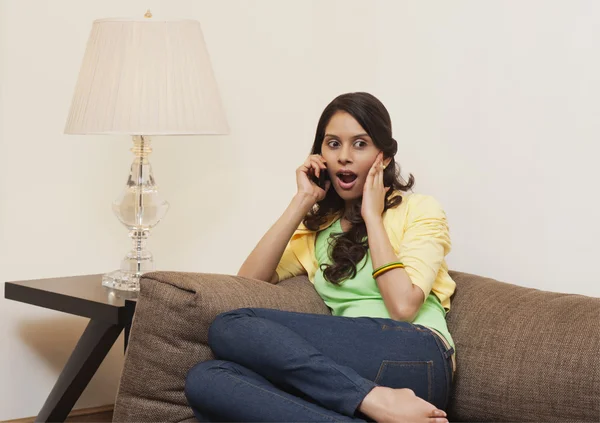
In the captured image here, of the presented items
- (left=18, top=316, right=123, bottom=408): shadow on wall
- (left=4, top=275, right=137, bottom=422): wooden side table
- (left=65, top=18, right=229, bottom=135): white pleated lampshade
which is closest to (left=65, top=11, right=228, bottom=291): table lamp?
(left=65, top=18, right=229, bottom=135): white pleated lampshade

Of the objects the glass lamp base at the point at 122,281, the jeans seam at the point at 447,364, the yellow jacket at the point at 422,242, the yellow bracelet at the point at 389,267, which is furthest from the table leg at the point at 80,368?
the jeans seam at the point at 447,364

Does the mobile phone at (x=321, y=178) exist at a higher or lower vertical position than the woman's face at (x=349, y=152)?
lower

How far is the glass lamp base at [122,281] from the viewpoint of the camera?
8.29ft

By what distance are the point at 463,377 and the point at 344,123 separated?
702 millimetres

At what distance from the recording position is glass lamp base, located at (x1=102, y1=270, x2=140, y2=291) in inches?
99.5

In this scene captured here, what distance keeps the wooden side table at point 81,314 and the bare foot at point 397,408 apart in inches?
33.8

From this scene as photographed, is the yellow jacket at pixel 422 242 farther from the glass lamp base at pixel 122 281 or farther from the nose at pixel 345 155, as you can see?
the glass lamp base at pixel 122 281

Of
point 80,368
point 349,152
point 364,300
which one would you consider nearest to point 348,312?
point 364,300

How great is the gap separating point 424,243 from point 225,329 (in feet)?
1.77

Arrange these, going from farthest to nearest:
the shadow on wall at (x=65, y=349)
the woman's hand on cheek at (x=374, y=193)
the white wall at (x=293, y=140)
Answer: the shadow on wall at (x=65, y=349) → the white wall at (x=293, y=140) → the woman's hand on cheek at (x=374, y=193)

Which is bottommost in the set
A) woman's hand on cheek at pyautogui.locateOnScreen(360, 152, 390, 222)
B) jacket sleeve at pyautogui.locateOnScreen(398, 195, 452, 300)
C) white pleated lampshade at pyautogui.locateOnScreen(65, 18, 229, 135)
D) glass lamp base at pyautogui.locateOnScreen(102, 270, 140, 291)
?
glass lamp base at pyautogui.locateOnScreen(102, 270, 140, 291)

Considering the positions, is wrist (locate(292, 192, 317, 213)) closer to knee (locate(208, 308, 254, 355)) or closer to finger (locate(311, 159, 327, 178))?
finger (locate(311, 159, 327, 178))

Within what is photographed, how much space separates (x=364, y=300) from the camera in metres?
2.15

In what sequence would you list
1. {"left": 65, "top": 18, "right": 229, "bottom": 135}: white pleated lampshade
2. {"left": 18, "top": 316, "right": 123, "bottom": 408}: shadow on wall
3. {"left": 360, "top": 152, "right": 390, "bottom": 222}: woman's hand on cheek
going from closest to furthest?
{"left": 360, "top": 152, "right": 390, "bottom": 222}: woman's hand on cheek, {"left": 65, "top": 18, "right": 229, "bottom": 135}: white pleated lampshade, {"left": 18, "top": 316, "right": 123, "bottom": 408}: shadow on wall
